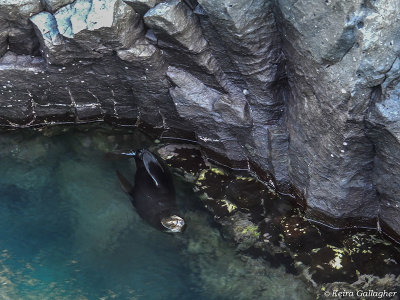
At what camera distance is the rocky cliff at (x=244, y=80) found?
3.67 metres

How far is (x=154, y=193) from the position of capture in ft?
16.0

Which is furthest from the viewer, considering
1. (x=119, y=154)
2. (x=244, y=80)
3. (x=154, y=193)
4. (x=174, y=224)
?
(x=119, y=154)

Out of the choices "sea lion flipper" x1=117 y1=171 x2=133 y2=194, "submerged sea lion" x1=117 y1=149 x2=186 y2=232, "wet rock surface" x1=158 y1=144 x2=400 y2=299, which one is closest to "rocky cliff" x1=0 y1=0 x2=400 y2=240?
"wet rock surface" x1=158 y1=144 x2=400 y2=299

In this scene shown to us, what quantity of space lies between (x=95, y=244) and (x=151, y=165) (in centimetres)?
84

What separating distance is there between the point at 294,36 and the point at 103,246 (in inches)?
84.7

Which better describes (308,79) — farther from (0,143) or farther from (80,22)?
(0,143)

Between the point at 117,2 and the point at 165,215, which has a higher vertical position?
the point at 117,2

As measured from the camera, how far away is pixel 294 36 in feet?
12.7

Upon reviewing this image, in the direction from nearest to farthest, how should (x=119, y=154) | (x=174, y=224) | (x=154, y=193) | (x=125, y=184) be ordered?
(x=174, y=224)
(x=154, y=193)
(x=125, y=184)
(x=119, y=154)

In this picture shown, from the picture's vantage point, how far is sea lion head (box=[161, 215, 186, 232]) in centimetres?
466

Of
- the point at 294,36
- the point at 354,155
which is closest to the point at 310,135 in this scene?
the point at 354,155

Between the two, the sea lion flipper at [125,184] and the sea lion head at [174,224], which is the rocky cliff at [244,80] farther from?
the sea lion head at [174,224]

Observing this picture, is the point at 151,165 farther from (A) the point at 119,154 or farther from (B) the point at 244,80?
(B) the point at 244,80

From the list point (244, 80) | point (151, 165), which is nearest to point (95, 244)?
point (151, 165)
